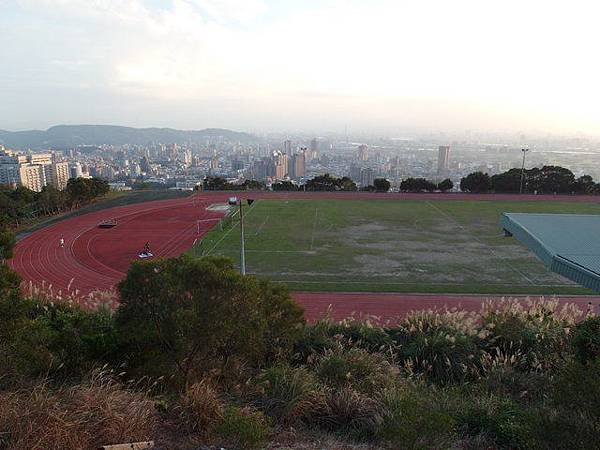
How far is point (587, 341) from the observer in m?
9.11

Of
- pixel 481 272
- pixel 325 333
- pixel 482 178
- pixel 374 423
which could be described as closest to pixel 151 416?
pixel 374 423

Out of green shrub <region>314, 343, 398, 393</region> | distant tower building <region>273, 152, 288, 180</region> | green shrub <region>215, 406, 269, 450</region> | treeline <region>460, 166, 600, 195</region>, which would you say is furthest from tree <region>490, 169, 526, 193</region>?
distant tower building <region>273, 152, 288, 180</region>

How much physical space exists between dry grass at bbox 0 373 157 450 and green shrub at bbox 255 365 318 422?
74.0 inches

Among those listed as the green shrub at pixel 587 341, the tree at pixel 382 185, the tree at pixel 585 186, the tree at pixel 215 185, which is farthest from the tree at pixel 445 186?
the green shrub at pixel 587 341

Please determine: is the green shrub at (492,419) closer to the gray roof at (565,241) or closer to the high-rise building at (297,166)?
the gray roof at (565,241)

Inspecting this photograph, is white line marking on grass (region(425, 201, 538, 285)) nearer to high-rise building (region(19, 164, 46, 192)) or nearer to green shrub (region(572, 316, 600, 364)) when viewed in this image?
green shrub (region(572, 316, 600, 364))

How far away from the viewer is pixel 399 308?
64.7 feet

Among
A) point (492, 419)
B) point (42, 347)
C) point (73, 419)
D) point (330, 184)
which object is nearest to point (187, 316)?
point (73, 419)

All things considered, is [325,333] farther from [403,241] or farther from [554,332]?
[403,241]

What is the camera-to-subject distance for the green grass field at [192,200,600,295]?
22.9 metres

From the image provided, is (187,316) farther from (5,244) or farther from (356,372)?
(5,244)

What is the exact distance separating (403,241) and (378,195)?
22.5m

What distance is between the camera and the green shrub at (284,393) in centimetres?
687

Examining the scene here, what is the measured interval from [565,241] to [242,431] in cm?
1596
